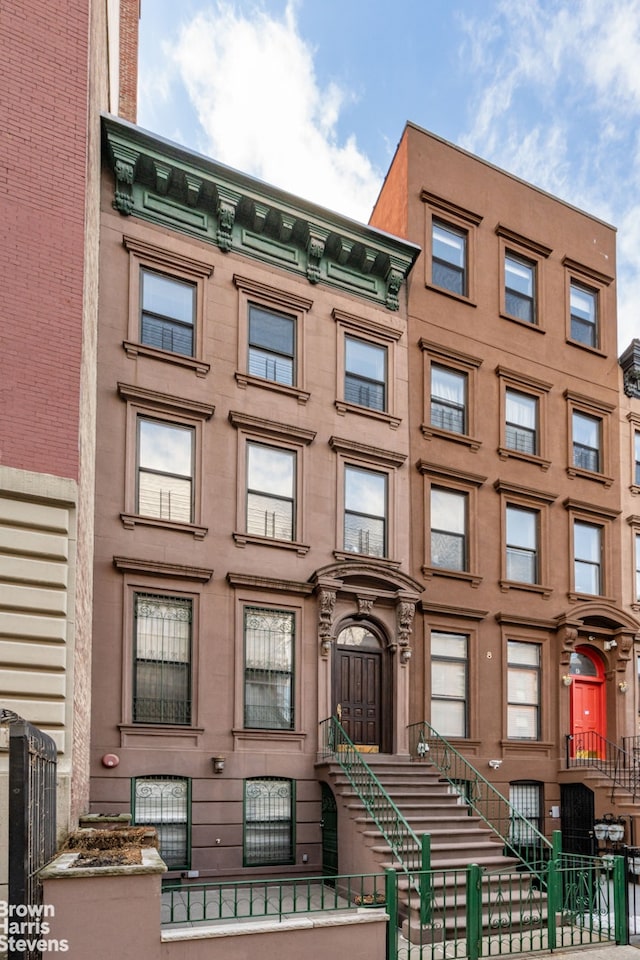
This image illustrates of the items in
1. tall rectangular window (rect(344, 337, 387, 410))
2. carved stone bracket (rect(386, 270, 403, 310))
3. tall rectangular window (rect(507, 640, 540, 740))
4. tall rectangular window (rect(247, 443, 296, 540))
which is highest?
carved stone bracket (rect(386, 270, 403, 310))

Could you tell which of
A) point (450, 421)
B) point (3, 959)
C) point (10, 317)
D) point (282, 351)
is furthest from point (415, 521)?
point (3, 959)

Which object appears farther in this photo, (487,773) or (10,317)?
(487,773)

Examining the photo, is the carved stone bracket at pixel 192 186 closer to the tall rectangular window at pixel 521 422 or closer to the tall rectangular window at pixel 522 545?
the tall rectangular window at pixel 521 422

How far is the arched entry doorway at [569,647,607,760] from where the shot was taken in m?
20.2

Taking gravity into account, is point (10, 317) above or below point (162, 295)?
below

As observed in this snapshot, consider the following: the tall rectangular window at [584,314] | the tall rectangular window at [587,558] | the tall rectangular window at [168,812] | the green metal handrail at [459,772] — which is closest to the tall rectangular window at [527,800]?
the green metal handrail at [459,772]

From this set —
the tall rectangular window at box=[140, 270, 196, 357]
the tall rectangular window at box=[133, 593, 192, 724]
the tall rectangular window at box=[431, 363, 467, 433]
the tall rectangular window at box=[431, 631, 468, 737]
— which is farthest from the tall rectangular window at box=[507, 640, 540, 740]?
the tall rectangular window at box=[140, 270, 196, 357]

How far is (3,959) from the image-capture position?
7762 mm

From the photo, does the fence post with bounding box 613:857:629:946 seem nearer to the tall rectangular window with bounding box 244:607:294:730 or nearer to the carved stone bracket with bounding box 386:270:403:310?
the tall rectangular window with bounding box 244:607:294:730

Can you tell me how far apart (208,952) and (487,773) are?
35.2 ft

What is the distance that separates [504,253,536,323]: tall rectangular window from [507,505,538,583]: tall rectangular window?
4.91 m

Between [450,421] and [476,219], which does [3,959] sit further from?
[476,219]

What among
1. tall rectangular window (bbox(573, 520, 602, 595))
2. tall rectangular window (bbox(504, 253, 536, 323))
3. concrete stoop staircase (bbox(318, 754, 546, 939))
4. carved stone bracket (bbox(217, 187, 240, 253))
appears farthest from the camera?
tall rectangular window (bbox(504, 253, 536, 323))

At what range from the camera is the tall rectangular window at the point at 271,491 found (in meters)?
16.6
